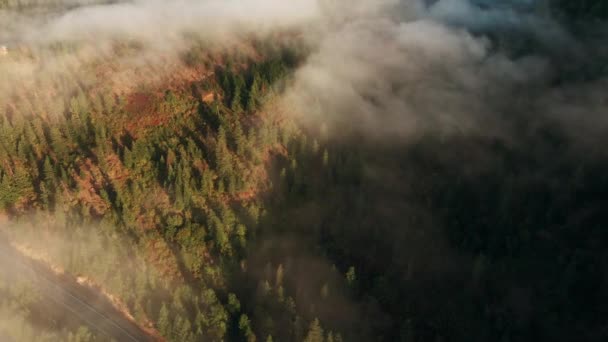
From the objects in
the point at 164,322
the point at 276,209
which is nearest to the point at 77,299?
the point at 164,322

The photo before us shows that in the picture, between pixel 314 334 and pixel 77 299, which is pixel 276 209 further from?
pixel 77 299

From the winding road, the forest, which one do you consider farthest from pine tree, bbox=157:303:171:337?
the winding road

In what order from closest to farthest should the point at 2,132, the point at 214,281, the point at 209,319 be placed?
the point at 209,319, the point at 214,281, the point at 2,132

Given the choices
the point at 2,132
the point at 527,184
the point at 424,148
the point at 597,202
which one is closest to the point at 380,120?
the point at 424,148

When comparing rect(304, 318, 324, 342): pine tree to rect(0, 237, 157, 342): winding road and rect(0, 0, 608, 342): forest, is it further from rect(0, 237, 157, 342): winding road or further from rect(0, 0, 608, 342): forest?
rect(0, 237, 157, 342): winding road

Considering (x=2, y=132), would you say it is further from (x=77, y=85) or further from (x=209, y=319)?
(x=209, y=319)

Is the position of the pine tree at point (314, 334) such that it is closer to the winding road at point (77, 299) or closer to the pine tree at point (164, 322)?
the pine tree at point (164, 322)

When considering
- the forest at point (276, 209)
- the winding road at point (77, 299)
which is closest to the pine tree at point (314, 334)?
the forest at point (276, 209)

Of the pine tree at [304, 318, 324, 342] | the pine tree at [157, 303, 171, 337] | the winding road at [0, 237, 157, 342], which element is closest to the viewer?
the pine tree at [304, 318, 324, 342]
